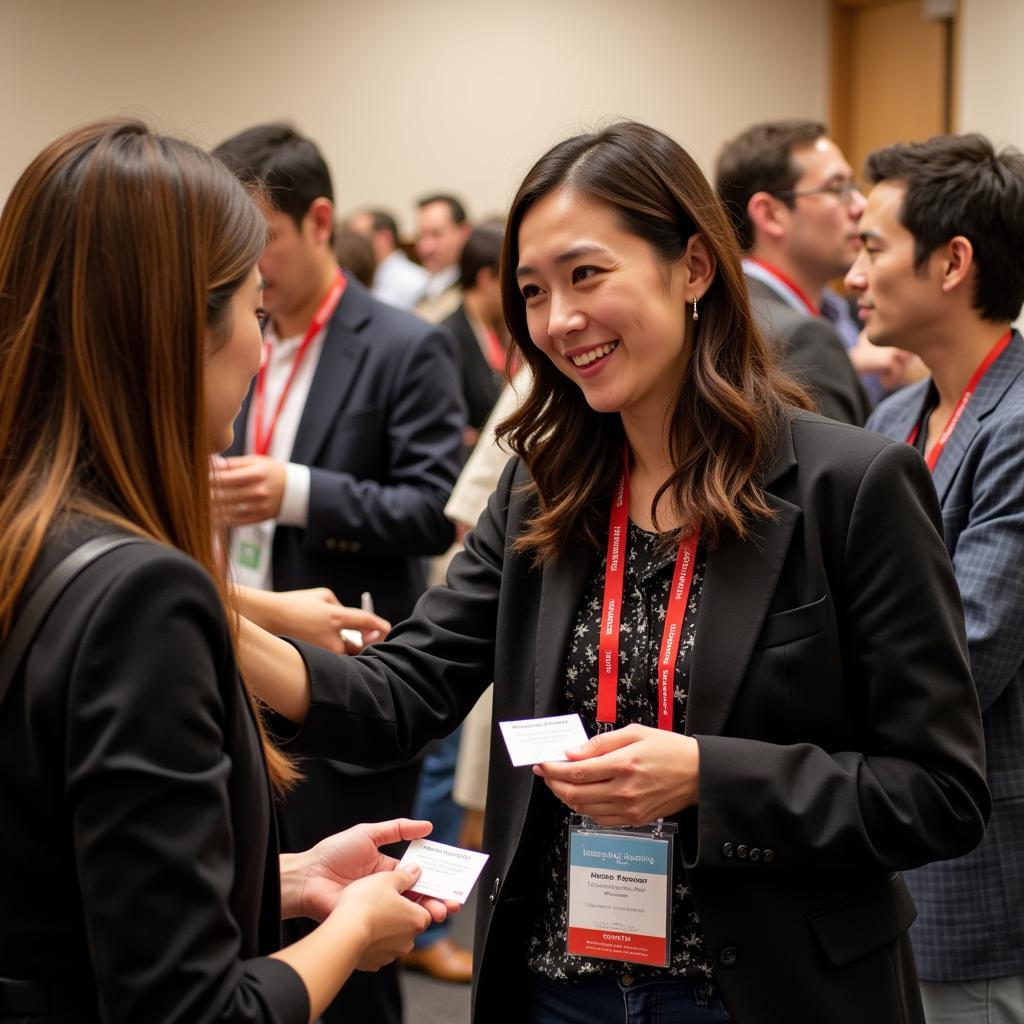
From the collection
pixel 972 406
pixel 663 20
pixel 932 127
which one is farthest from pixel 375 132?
pixel 972 406

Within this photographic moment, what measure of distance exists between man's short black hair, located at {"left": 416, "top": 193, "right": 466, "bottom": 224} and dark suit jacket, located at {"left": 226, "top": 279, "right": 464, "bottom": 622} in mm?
5329

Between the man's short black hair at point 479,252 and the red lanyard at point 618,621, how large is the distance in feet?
12.9

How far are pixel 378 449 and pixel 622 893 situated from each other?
1.55 metres

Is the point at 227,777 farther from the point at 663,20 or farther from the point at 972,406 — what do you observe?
the point at 663,20

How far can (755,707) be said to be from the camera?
1.58 metres

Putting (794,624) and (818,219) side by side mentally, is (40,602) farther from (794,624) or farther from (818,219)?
(818,219)

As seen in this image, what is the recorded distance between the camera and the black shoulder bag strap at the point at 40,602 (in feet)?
3.52

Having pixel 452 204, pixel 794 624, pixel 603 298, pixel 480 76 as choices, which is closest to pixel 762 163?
pixel 603 298

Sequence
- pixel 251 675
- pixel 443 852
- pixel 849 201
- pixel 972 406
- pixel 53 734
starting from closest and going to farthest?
1. pixel 53 734
2. pixel 443 852
3. pixel 251 675
4. pixel 972 406
5. pixel 849 201

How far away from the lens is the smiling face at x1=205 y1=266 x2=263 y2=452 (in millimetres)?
1273

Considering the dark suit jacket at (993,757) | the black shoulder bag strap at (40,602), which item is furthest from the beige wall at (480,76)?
the black shoulder bag strap at (40,602)

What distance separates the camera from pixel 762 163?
12.0 ft

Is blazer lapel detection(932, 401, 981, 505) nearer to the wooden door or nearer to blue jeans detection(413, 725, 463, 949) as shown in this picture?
blue jeans detection(413, 725, 463, 949)

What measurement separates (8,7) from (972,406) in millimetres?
7042
